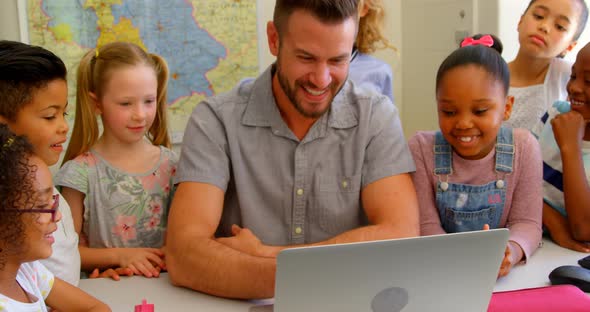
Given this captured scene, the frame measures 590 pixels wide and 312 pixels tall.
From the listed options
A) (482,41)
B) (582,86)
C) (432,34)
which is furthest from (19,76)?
(432,34)

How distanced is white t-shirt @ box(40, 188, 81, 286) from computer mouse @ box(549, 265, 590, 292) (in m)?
1.09

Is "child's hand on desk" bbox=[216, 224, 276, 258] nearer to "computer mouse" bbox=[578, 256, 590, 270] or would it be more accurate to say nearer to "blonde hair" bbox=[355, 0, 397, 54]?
"computer mouse" bbox=[578, 256, 590, 270]

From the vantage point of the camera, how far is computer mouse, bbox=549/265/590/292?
1.35 meters

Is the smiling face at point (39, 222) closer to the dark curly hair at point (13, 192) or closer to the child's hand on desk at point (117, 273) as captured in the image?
the dark curly hair at point (13, 192)

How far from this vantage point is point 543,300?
128 cm

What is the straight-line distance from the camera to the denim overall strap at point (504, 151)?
1.66 meters

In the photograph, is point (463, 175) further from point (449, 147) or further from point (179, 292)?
point (179, 292)

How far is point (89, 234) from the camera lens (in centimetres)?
184

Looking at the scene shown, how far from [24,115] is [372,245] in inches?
38.3

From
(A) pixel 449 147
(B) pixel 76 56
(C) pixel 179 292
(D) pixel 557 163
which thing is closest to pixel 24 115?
(C) pixel 179 292

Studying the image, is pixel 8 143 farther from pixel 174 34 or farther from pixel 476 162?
pixel 174 34

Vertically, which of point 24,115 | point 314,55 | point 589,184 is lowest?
point 589,184

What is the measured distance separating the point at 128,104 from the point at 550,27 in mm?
1489

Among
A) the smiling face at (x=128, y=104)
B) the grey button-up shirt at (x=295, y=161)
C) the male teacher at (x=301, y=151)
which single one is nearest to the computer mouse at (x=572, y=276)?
the male teacher at (x=301, y=151)
